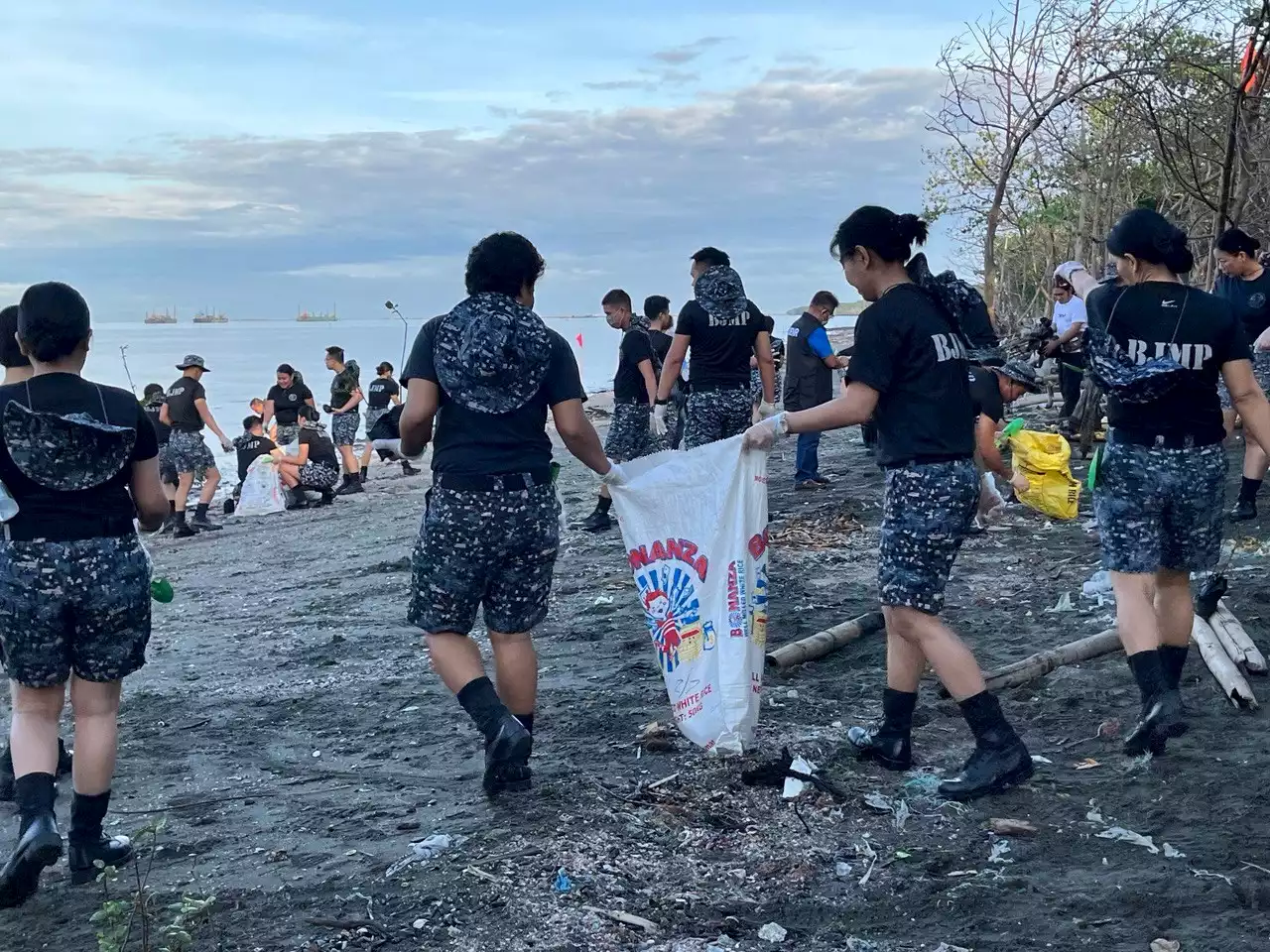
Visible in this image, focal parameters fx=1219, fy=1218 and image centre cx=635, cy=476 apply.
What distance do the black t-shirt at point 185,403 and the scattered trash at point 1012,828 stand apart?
11.2m

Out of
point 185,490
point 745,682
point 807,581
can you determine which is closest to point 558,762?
point 745,682

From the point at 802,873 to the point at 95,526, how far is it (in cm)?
241

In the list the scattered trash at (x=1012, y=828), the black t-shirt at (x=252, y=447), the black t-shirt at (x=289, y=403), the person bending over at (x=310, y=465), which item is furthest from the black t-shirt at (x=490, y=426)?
the black t-shirt at (x=289, y=403)

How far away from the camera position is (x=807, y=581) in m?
7.59

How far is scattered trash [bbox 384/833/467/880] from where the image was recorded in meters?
3.73

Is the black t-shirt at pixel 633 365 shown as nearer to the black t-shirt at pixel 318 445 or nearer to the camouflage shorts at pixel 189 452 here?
the camouflage shorts at pixel 189 452

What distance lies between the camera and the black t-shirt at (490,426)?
414 centimetres

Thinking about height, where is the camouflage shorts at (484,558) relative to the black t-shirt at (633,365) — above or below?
below

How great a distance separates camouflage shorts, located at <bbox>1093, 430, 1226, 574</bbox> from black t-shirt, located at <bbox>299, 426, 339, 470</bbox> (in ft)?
39.6

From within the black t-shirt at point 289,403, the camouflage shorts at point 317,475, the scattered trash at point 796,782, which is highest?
the black t-shirt at point 289,403

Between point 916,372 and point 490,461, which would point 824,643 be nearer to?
point 916,372

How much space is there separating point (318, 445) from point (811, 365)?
6.53 m

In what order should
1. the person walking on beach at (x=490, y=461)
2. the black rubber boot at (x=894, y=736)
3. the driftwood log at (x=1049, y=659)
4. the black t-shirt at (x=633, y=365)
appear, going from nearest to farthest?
the person walking on beach at (x=490, y=461), the black rubber boot at (x=894, y=736), the driftwood log at (x=1049, y=659), the black t-shirt at (x=633, y=365)

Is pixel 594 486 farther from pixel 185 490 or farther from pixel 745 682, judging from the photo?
pixel 745 682
